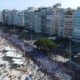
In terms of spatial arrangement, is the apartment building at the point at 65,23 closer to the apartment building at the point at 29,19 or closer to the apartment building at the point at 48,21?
the apartment building at the point at 48,21

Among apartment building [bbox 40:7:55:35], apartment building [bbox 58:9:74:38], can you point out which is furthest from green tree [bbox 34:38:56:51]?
apartment building [bbox 40:7:55:35]

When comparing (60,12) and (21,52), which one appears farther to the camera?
(60,12)

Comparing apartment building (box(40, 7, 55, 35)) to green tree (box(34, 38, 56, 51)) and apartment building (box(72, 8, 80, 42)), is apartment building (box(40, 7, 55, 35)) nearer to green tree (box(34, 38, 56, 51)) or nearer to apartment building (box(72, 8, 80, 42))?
apartment building (box(72, 8, 80, 42))

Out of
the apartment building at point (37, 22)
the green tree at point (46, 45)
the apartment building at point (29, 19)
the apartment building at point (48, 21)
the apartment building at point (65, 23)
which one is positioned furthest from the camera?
the apartment building at point (29, 19)

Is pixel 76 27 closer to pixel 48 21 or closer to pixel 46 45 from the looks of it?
pixel 46 45

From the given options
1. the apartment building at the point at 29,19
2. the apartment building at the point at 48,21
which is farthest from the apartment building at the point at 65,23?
the apartment building at the point at 29,19

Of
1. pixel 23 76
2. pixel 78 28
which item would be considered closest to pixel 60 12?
pixel 78 28

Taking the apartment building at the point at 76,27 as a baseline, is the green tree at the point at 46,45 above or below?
below

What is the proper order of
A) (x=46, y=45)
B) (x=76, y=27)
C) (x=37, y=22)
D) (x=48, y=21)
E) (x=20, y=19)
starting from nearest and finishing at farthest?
1. (x=46, y=45)
2. (x=76, y=27)
3. (x=48, y=21)
4. (x=37, y=22)
5. (x=20, y=19)

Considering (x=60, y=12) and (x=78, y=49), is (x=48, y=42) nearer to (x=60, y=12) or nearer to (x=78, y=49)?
(x=78, y=49)

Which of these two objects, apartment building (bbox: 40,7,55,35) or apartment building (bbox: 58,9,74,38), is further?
apartment building (bbox: 40,7,55,35)

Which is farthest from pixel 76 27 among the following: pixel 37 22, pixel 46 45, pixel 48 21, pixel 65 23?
pixel 37 22
